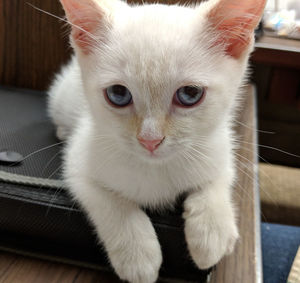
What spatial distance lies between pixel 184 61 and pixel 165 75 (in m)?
0.05

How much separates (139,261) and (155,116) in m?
0.26

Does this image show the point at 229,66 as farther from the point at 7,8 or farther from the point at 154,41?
the point at 7,8

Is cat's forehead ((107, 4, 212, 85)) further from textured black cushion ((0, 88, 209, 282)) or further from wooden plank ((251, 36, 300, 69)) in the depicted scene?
wooden plank ((251, 36, 300, 69))

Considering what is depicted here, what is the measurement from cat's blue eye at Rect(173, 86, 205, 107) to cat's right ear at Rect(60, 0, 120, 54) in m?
0.20

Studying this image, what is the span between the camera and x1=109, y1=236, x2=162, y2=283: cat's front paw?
0.68 metres

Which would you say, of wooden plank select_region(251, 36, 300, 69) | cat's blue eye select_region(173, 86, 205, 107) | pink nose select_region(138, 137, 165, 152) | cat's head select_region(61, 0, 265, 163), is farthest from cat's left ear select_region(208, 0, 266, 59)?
wooden plank select_region(251, 36, 300, 69)

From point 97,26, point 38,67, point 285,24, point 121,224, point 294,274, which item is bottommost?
point 294,274

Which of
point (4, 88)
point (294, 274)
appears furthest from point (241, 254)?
point (4, 88)

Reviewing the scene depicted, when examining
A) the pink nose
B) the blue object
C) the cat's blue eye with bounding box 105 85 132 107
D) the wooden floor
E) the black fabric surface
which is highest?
the cat's blue eye with bounding box 105 85 132 107

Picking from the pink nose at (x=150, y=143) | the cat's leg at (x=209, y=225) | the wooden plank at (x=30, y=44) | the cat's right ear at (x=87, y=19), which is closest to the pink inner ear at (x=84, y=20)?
the cat's right ear at (x=87, y=19)

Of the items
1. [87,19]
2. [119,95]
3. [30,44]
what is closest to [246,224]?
[119,95]

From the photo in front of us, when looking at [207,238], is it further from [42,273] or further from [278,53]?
[278,53]

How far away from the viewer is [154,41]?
2.11 ft

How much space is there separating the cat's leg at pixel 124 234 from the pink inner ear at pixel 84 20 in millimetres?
297
